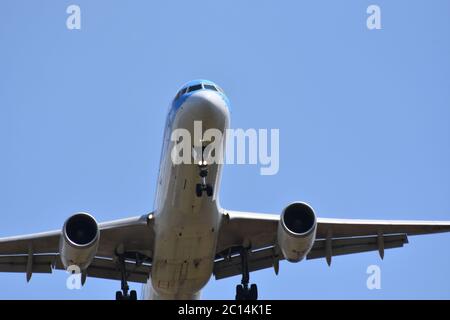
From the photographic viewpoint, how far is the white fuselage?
935 inches

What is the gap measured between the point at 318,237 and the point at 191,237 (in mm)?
5250

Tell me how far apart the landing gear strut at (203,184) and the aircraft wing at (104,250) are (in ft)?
8.89

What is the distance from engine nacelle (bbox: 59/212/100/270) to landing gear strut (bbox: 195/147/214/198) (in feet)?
10.1

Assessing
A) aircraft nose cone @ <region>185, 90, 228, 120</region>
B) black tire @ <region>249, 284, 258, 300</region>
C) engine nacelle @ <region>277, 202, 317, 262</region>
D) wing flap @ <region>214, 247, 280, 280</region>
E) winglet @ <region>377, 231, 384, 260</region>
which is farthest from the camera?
wing flap @ <region>214, 247, 280, 280</region>

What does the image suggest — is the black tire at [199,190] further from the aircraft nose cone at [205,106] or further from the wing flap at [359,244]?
the wing flap at [359,244]

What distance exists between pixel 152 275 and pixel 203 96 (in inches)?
236

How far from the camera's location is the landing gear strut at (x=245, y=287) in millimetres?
27594

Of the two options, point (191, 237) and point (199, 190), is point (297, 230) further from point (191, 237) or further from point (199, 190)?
point (199, 190)

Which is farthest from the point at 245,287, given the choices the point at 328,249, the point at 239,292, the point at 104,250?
the point at 104,250

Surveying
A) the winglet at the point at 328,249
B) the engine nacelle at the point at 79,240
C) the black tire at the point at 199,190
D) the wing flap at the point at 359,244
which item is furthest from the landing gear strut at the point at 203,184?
the wing flap at the point at 359,244

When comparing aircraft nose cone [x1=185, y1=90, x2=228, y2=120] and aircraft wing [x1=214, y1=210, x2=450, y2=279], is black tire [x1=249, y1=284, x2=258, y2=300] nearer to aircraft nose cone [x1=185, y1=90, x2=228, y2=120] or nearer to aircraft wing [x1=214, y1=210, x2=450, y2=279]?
aircraft wing [x1=214, y1=210, x2=450, y2=279]

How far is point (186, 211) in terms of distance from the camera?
2459cm

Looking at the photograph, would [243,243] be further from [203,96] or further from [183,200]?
[203,96]

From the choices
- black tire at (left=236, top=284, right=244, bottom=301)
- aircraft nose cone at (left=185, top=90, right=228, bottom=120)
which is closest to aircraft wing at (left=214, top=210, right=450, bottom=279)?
black tire at (left=236, top=284, right=244, bottom=301)
